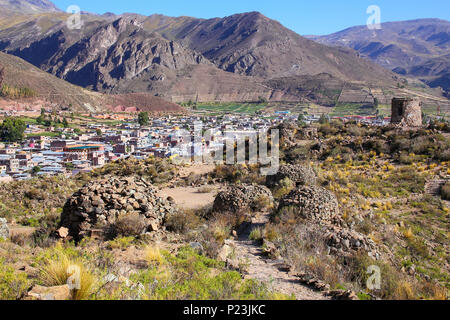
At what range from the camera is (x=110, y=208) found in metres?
6.89

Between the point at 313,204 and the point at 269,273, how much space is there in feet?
8.78

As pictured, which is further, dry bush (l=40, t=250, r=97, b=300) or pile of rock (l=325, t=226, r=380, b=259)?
pile of rock (l=325, t=226, r=380, b=259)

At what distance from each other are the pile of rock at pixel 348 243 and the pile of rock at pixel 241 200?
282 cm

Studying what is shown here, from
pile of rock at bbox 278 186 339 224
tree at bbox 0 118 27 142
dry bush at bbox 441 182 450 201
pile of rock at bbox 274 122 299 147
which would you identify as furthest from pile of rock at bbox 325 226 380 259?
tree at bbox 0 118 27 142

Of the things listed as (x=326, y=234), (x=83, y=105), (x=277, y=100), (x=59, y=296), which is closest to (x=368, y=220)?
(x=326, y=234)

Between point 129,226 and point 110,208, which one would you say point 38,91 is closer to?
point 110,208

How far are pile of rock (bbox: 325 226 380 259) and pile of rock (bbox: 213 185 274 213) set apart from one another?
282 cm

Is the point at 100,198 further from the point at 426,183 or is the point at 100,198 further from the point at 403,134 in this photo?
the point at 403,134

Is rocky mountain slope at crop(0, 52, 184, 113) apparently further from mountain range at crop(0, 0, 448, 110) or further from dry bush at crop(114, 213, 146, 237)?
dry bush at crop(114, 213, 146, 237)

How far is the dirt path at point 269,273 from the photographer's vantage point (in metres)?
4.28

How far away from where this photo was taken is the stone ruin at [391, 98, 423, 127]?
1788 cm

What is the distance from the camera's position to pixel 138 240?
5.87 metres

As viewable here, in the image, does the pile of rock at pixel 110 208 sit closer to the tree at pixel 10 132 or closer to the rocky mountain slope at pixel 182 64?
the tree at pixel 10 132
